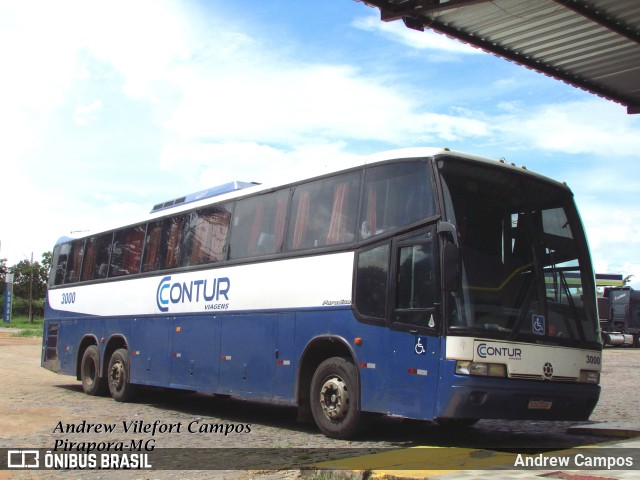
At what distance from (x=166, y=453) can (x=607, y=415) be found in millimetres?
7374

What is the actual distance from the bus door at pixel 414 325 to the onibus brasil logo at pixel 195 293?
405cm

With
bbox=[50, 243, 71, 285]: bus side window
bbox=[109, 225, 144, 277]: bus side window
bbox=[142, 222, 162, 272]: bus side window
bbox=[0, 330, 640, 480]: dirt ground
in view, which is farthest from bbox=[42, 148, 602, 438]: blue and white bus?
bbox=[50, 243, 71, 285]: bus side window

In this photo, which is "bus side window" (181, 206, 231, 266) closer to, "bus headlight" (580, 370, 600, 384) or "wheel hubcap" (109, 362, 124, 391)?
"wheel hubcap" (109, 362, 124, 391)

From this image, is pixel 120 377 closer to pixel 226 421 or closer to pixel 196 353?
pixel 196 353

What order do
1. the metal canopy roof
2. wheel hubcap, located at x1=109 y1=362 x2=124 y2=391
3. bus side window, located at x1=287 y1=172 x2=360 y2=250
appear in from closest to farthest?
the metal canopy roof < bus side window, located at x1=287 y1=172 x2=360 y2=250 < wheel hubcap, located at x1=109 y1=362 x2=124 y2=391

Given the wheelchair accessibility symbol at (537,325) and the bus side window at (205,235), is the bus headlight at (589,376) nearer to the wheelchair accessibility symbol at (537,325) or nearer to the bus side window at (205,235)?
the wheelchair accessibility symbol at (537,325)

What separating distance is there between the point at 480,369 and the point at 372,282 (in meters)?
1.83

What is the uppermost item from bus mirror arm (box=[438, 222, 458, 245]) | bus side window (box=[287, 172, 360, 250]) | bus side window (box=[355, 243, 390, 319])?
bus side window (box=[287, 172, 360, 250])

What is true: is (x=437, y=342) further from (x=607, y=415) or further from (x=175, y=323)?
(x=175, y=323)

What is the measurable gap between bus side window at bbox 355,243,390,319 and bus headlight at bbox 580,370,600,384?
2.57m

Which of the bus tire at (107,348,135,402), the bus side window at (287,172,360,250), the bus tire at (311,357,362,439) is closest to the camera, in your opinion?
the bus tire at (311,357,362,439)

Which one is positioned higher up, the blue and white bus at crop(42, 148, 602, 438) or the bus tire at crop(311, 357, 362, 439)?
the blue and white bus at crop(42, 148, 602, 438)

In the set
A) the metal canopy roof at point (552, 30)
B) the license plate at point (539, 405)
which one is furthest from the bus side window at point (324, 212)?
the license plate at point (539, 405)

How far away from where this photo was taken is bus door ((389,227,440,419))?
8.29 meters
